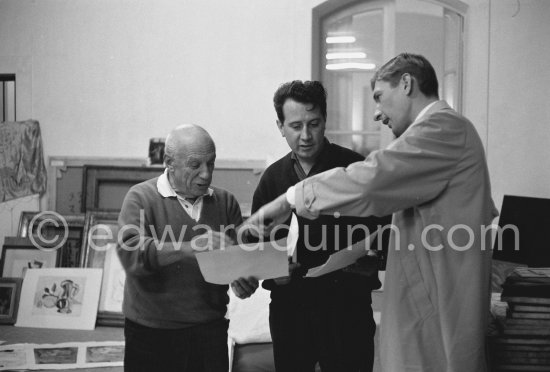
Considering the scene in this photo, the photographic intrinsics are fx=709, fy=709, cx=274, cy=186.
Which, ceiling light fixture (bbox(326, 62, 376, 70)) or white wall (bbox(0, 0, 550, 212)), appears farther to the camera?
ceiling light fixture (bbox(326, 62, 376, 70))

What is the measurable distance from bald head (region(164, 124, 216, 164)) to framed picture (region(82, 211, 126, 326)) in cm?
303

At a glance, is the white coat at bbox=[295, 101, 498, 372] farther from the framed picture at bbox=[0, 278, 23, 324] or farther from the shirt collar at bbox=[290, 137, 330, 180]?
the framed picture at bbox=[0, 278, 23, 324]

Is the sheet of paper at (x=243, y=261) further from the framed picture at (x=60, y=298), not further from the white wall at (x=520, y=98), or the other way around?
the white wall at (x=520, y=98)

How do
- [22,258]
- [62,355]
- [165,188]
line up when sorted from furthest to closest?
1. [22,258]
2. [62,355]
3. [165,188]

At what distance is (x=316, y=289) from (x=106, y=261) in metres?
3.27

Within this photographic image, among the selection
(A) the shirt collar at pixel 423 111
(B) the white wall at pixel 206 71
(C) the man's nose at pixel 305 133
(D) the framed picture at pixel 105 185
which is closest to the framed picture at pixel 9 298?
(D) the framed picture at pixel 105 185

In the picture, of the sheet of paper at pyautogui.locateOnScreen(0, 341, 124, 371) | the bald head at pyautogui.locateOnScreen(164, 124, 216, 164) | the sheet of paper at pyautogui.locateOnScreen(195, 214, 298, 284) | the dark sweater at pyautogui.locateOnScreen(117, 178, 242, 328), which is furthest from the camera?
the sheet of paper at pyautogui.locateOnScreen(0, 341, 124, 371)

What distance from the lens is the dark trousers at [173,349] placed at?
256cm

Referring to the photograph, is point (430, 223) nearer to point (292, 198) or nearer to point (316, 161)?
point (292, 198)

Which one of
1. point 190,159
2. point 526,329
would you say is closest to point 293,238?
point 190,159

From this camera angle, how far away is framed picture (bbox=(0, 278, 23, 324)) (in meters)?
5.48

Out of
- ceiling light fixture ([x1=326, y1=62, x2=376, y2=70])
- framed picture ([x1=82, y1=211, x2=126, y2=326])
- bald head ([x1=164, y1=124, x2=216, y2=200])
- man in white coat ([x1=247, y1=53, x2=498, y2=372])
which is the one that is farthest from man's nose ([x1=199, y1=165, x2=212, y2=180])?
ceiling light fixture ([x1=326, y1=62, x2=376, y2=70])

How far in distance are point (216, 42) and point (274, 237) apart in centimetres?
331

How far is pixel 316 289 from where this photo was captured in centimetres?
273
